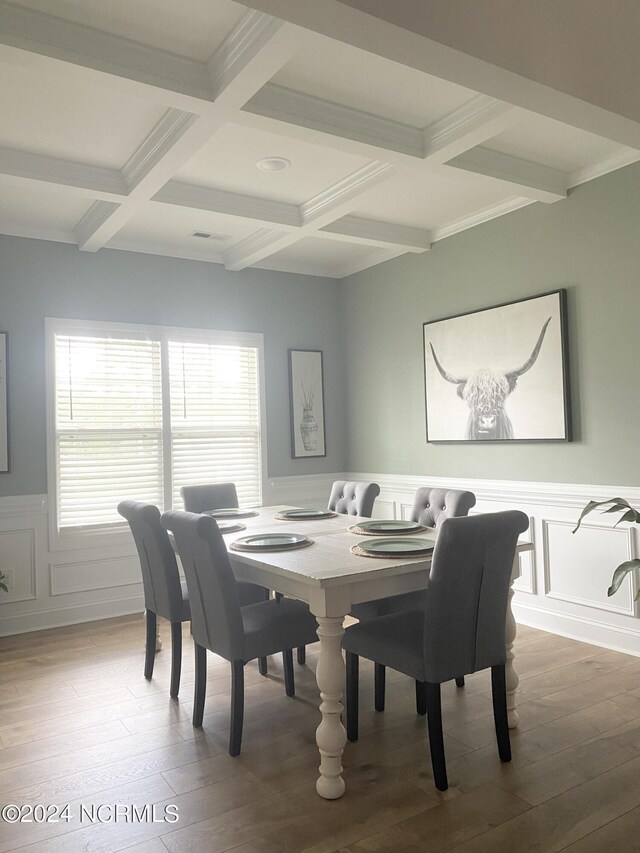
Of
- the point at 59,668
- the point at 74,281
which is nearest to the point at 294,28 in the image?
the point at 74,281

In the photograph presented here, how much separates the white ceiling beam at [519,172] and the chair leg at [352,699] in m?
2.54

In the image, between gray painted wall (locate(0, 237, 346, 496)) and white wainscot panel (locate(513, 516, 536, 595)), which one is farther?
gray painted wall (locate(0, 237, 346, 496))

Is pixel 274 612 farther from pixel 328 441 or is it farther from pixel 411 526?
pixel 328 441

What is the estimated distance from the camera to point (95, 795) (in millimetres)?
2365

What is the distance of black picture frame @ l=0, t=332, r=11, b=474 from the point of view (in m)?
4.44

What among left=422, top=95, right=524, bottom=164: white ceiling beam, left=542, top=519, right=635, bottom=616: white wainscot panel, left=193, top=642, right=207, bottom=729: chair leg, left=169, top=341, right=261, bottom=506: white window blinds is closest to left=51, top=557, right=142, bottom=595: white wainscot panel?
left=169, top=341, right=261, bottom=506: white window blinds

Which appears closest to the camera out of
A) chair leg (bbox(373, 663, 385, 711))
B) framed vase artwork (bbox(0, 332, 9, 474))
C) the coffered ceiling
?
the coffered ceiling

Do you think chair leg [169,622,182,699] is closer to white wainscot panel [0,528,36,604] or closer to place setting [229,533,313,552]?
place setting [229,533,313,552]

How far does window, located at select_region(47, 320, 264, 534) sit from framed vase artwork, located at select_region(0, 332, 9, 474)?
0.93 feet

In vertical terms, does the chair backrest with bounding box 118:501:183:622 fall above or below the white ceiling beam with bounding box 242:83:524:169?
below

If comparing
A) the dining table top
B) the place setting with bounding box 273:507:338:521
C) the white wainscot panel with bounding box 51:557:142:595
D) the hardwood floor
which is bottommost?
the hardwood floor

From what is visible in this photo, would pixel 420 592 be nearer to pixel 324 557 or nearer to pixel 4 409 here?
pixel 324 557

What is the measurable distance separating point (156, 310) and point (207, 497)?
64.9 inches

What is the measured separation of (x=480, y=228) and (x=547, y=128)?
1298mm
